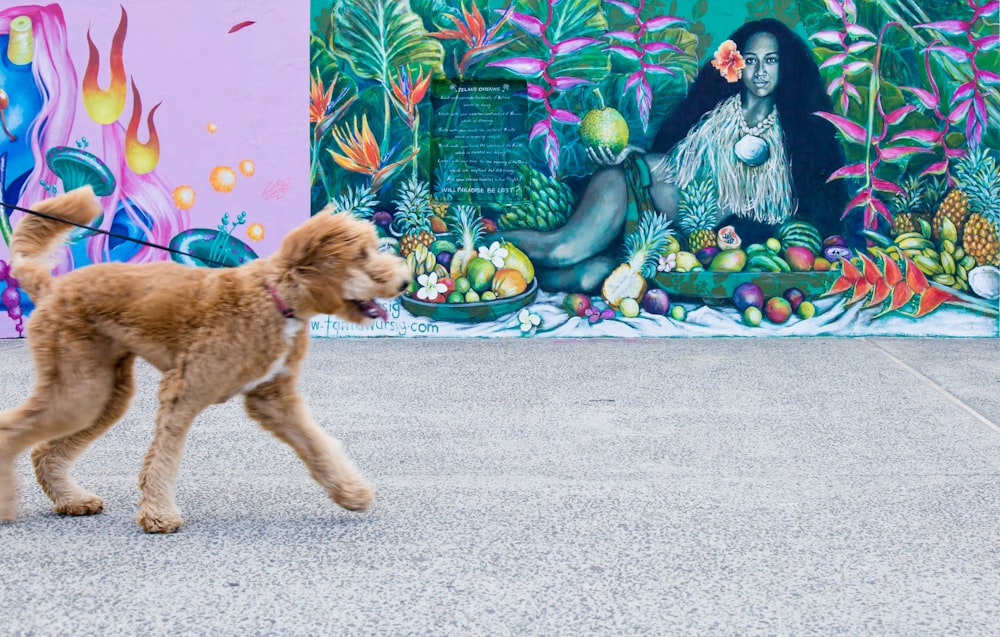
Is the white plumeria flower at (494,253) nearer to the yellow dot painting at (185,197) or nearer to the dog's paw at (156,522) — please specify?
the yellow dot painting at (185,197)

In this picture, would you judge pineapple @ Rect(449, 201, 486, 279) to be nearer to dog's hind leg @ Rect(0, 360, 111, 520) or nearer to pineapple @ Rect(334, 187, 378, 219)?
pineapple @ Rect(334, 187, 378, 219)

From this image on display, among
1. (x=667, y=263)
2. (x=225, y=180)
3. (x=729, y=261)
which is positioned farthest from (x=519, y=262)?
(x=225, y=180)

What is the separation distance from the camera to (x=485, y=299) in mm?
10008

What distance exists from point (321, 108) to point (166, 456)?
6664 millimetres

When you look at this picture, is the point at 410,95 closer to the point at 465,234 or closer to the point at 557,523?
the point at 465,234

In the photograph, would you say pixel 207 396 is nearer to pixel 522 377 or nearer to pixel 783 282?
pixel 522 377

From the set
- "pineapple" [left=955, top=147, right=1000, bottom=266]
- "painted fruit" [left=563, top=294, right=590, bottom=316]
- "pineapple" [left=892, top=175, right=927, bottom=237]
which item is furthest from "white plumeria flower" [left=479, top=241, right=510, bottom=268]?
"pineapple" [left=955, top=147, right=1000, bottom=266]

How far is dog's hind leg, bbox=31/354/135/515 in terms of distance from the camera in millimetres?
4008

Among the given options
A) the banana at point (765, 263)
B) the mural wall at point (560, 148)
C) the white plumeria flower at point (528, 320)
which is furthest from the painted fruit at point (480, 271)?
the banana at point (765, 263)

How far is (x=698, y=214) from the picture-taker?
32.3 ft

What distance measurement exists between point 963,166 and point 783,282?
2036 mm

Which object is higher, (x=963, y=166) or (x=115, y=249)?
(x=963, y=166)

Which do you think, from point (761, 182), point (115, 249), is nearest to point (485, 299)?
point (761, 182)

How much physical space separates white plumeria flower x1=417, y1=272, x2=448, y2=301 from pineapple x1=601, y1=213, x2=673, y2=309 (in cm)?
159
